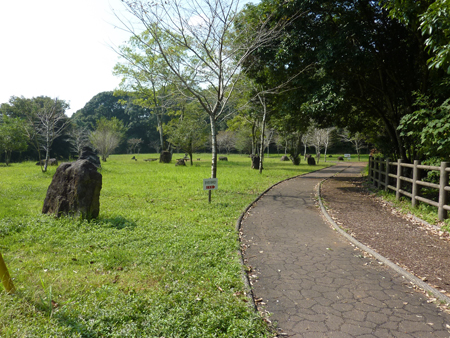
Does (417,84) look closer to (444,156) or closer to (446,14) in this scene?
(444,156)

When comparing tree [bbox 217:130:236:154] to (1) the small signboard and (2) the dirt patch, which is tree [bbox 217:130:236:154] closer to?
(2) the dirt patch

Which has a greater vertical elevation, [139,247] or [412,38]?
[412,38]

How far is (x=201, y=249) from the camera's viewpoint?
5410 millimetres

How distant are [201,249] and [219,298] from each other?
1.77 m

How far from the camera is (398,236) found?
6.63 m

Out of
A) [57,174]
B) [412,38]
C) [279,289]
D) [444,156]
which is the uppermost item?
[412,38]

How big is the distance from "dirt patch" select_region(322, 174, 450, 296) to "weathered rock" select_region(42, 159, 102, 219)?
21.2ft

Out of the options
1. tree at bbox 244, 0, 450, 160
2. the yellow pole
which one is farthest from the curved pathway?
tree at bbox 244, 0, 450, 160

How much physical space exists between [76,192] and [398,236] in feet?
25.6

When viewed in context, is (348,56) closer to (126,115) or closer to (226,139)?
(226,139)

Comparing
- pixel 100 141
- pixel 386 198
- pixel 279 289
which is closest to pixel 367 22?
pixel 386 198

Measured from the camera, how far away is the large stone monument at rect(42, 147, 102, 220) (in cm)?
698

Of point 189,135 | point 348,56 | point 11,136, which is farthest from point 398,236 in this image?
point 11,136

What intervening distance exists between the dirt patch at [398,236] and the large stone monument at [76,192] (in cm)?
646
